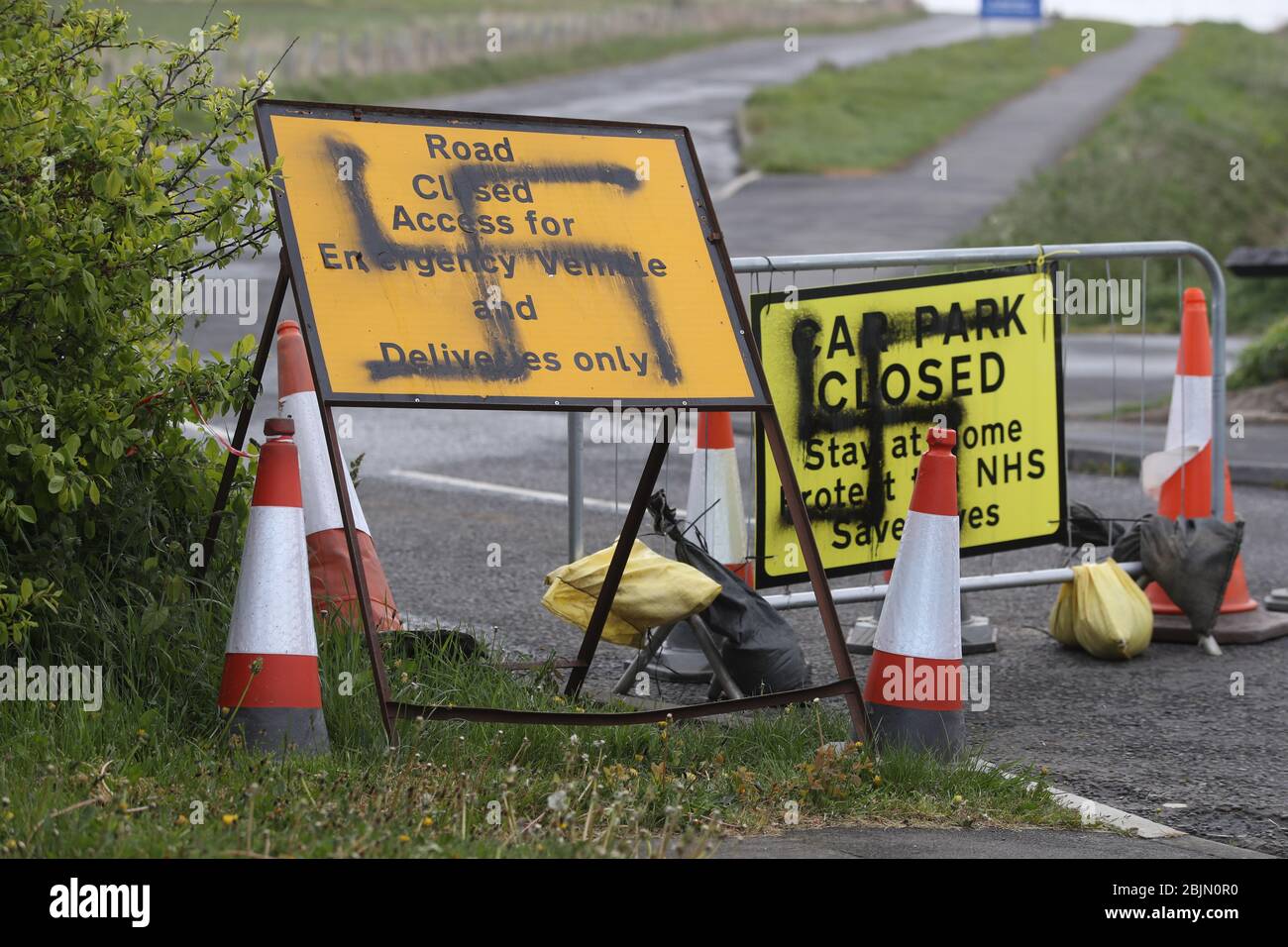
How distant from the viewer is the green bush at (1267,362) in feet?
42.9

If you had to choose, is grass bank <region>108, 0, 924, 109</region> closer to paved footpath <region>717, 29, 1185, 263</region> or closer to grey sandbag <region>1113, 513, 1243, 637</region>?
paved footpath <region>717, 29, 1185, 263</region>

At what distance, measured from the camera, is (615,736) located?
4.72 meters

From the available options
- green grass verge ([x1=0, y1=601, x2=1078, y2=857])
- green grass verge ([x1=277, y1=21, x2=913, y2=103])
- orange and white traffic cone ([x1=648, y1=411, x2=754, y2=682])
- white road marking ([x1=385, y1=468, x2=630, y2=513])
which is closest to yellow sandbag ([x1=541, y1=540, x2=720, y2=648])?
green grass verge ([x1=0, y1=601, x2=1078, y2=857])

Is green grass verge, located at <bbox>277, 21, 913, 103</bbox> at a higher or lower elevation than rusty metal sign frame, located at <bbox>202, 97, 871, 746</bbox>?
higher

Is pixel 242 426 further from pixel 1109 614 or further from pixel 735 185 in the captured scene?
pixel 735 185

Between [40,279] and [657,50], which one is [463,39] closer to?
[657,50]

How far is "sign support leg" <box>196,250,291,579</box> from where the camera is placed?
5.09m

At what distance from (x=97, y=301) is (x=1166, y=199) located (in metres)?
20.9

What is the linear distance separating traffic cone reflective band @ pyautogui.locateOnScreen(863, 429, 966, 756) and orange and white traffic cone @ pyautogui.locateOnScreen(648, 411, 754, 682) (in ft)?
3.71

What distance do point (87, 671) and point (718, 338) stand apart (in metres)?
1.92

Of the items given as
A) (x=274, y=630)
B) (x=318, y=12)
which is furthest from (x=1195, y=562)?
(x=318, y=12)
